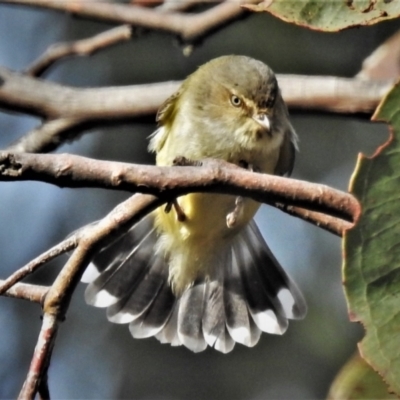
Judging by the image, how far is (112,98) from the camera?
3486 millimetres

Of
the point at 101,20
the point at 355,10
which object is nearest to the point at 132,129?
the point at 101,20

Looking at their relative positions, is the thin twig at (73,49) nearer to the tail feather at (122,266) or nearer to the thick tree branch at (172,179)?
the tail feather at (122,266)

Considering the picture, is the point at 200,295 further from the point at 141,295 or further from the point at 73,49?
the point at 73,49

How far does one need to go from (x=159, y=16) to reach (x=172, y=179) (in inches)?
74.8

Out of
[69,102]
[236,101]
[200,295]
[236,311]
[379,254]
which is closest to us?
[379,254]

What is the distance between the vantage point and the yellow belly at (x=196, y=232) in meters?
3.83

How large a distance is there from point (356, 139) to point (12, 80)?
3913 millimetres

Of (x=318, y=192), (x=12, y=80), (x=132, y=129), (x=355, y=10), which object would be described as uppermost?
(x=355, y=10)

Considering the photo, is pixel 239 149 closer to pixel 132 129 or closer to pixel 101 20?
pixel 101 20

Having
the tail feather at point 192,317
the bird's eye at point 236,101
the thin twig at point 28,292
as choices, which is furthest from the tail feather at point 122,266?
the thin twig at point 28,292

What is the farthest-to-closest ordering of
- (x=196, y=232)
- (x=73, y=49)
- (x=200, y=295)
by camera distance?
(x=200, y=295) → (x=196, y=232) → (x=73, y=49)

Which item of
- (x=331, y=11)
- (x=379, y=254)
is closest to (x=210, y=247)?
(x=331, y=11)

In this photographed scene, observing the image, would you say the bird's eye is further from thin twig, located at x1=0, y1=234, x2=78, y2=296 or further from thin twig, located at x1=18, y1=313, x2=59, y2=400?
thin twig, located at x1=18, y1=313, x2=59, y2=400

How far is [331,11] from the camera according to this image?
2.06m
